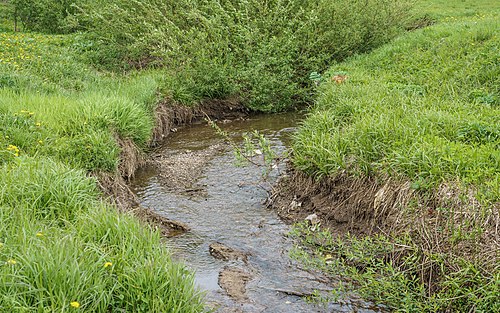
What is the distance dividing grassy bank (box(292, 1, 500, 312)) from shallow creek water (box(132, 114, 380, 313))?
0.32 metres

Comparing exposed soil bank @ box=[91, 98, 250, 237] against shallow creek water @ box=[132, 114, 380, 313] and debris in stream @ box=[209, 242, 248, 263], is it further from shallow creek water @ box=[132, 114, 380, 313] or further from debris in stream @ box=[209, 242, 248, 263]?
debris in stream @ box=[209, 242, 248, 263]

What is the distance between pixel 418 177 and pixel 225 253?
2102 millimetres

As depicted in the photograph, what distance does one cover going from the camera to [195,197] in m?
6.76

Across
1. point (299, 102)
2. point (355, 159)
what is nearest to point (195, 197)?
point (355, 159)

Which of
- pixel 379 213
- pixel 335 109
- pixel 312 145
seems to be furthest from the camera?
pixel 335 109

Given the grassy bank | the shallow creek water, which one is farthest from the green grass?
the grassy bank

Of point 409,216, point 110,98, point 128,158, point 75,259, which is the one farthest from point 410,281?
point 110,98

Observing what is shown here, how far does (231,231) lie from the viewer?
5.78 meters

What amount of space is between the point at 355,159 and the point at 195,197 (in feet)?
7.28

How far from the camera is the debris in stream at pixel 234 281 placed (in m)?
4.50

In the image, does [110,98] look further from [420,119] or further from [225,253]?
[420,119]

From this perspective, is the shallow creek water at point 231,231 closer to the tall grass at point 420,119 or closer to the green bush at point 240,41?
the tall grass at point 420,119

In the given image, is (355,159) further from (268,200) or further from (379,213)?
(268,200)

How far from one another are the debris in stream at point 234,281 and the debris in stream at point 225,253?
0.66 feet
